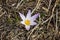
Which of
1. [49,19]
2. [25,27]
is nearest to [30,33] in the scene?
[25,27]

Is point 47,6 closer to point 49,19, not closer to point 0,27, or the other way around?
point 49,19

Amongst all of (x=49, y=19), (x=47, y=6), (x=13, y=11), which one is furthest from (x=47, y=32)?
(x=13, y=11)

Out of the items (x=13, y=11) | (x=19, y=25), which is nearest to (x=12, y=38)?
(x=19, y=25)

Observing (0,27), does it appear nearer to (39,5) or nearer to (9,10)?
(9,10)

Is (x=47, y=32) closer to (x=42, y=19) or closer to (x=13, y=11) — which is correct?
(x=42, y=19)

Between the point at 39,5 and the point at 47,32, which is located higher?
the point at 39,5

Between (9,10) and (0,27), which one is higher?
(9,10)
